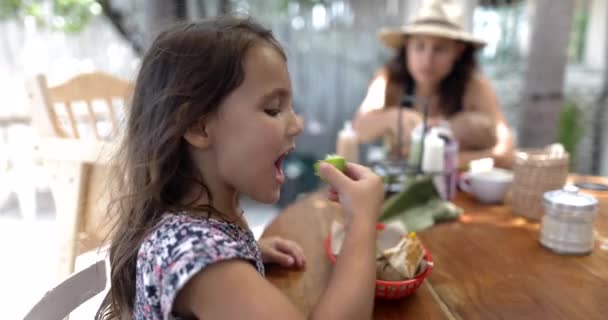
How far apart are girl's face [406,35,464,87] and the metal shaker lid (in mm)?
1153

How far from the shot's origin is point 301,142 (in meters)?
4.30

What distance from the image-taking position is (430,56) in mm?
2135

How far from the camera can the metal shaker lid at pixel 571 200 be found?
1081 mm

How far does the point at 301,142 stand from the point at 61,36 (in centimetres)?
239

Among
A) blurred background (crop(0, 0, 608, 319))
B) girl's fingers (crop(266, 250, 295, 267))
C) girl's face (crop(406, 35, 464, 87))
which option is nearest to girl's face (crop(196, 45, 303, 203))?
girl's fingers (crop(266, 250, 295, 267))

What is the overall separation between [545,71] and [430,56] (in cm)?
104

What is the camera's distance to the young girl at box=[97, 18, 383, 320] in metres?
0.68

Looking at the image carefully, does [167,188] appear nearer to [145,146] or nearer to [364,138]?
[145,146]

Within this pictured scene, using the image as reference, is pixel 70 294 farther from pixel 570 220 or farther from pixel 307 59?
pixel 307 59

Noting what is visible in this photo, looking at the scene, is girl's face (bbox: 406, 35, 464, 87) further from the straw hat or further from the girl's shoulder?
the girl's shoulder

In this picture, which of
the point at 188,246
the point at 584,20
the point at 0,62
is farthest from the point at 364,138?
the point at 0,62

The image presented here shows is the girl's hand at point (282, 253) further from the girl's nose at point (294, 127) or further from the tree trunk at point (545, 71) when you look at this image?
the tree trunk at point (545, 71)

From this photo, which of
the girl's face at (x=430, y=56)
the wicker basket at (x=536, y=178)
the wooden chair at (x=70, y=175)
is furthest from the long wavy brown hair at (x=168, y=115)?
the girl's face at (x=430, y=56)

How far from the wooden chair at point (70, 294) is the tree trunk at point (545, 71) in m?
2.66
